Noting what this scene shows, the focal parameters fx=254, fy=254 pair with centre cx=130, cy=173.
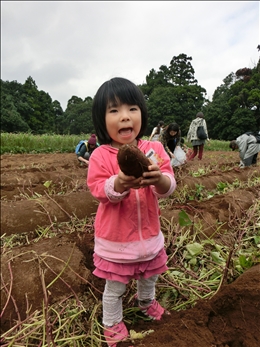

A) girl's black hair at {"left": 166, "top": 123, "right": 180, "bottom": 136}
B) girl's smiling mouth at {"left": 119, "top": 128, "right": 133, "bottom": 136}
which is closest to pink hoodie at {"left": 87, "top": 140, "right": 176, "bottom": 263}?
girl's smiling mouth at {"left": 119, "top": 128, "right": 133, "bottom": 136}

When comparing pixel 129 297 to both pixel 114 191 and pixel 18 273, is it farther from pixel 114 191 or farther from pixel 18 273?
pixel 114 191

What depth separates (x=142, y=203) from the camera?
1.29m

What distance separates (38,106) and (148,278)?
43115mm

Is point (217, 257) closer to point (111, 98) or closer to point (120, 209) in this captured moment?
point (120, 209)

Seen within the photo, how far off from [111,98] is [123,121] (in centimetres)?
14

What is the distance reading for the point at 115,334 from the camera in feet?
4.45

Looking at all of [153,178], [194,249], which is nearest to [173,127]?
[194,249]

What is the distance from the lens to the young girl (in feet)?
4.13

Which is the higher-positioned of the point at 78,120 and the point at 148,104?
A: the point at 78,120

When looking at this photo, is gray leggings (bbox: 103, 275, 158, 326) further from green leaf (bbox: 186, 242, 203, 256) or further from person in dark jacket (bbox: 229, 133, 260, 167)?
person in dark jacket (bbox: 229, 133, 260, 167)

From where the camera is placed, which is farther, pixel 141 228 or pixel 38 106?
pixel 38 106

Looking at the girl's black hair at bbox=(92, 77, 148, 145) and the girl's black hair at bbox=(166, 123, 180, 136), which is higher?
the girl's black hair at bbox=(166, 123, 180, 136)

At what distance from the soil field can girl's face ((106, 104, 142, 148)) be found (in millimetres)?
772


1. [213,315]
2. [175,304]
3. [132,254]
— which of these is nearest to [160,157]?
[132,254]
